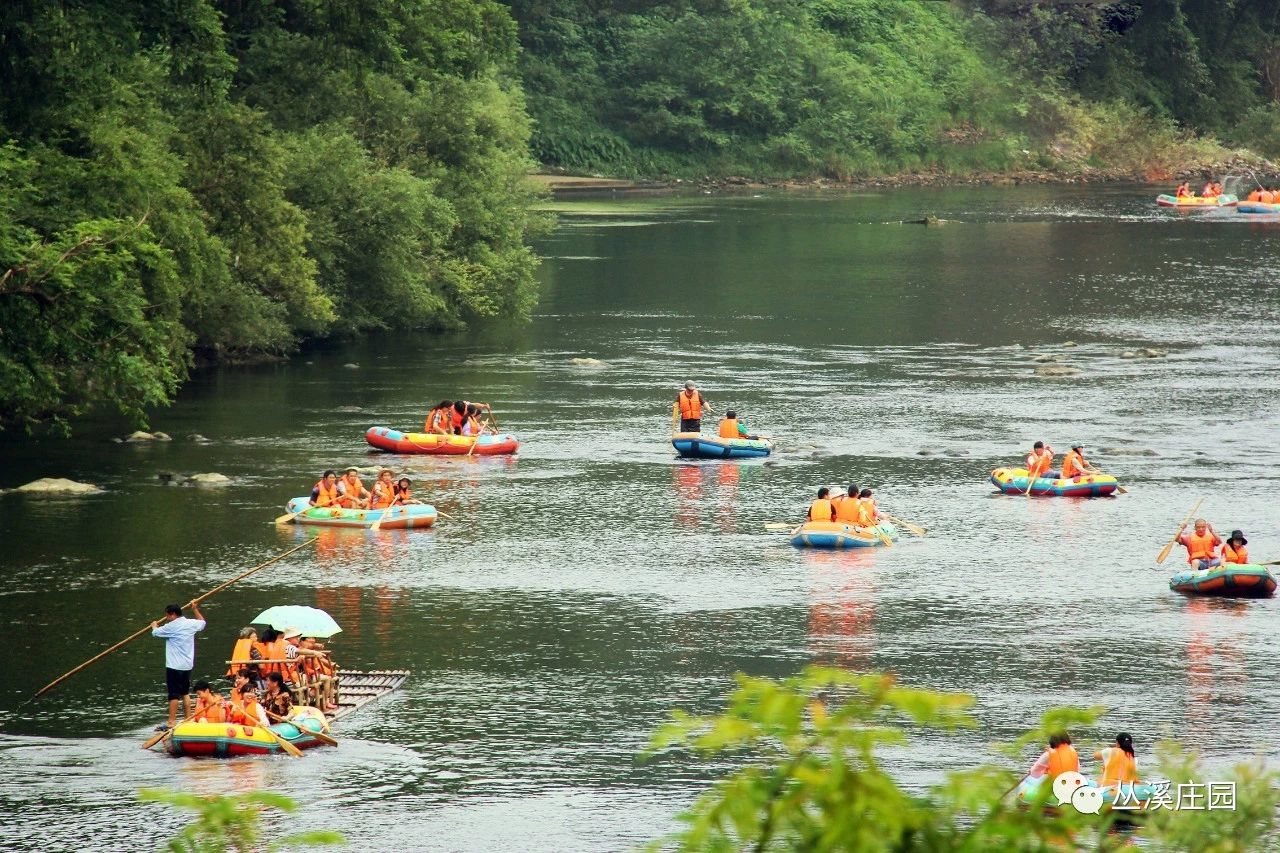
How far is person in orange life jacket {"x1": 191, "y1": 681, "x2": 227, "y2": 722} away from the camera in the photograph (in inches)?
974

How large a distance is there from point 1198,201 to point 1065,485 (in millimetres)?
79388

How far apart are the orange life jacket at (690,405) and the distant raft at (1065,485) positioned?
8.49m

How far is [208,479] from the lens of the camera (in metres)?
43.5

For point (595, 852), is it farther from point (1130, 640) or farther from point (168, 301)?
point (168, 301)

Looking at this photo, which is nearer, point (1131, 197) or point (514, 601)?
point (514, 601)

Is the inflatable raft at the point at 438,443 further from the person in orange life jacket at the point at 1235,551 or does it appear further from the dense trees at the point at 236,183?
the person in orange life jacket at the point at 1235,551

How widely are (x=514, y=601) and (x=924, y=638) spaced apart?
23.8ft

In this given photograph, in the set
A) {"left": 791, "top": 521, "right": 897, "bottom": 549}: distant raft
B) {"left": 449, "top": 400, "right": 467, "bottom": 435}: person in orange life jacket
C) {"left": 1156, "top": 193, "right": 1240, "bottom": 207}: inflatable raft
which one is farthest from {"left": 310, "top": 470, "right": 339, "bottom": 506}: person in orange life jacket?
{"left": 1156, "top": 193, "right": 1240, "bottom": 207}: inflatable raft

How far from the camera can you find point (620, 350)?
64625 mm

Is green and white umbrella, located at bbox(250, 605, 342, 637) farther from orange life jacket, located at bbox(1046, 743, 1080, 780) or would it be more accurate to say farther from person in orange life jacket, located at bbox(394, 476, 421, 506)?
person in orange life jacket, located at bbox(394, 476, 421, 506)

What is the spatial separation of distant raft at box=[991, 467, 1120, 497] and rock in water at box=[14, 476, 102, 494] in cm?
2046

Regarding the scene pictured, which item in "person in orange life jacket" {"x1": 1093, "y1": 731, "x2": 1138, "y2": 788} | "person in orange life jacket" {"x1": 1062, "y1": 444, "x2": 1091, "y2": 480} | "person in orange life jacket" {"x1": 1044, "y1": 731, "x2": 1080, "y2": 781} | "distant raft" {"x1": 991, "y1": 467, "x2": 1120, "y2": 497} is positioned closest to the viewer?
"person in orange life jacket" {"x1": 1044, "y1": 731, "x2": 1080, "y2": 781}

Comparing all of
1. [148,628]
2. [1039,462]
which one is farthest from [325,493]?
[1039,462]

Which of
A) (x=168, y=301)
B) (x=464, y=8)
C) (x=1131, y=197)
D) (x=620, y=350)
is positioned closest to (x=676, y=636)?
(x=168, y=301)
